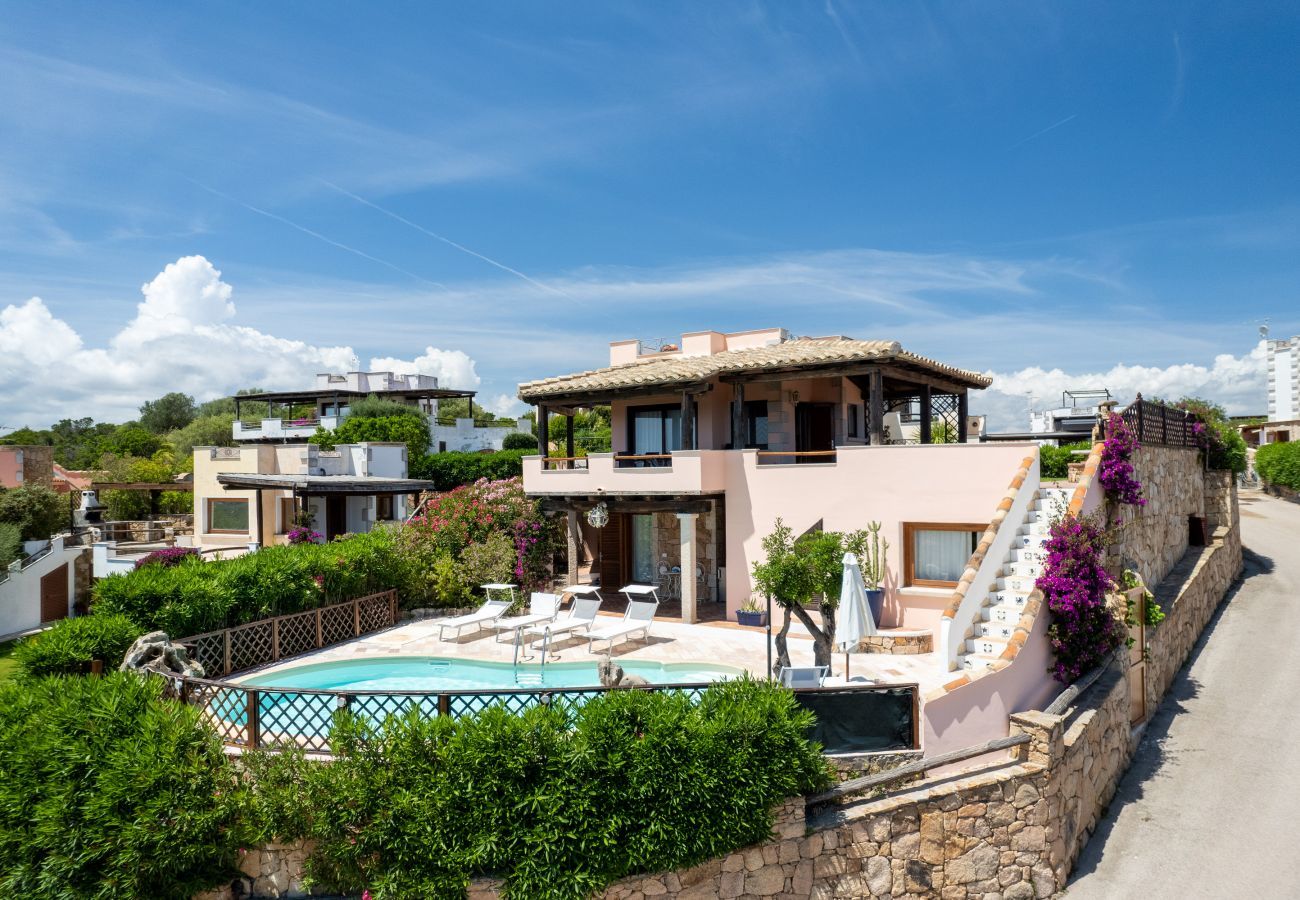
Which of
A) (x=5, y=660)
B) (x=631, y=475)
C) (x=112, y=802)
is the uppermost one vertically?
(x=631, y=475)

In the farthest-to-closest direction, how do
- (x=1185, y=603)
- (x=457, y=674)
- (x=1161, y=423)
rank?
(x=1161, y=423)
(x=1185, y=603)
(x=457, y=674)

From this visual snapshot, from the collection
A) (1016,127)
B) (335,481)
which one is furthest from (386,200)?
(1016,127)

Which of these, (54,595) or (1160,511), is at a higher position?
(1160,511)

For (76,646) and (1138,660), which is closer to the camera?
(76,646)

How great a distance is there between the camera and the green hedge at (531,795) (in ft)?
24.2

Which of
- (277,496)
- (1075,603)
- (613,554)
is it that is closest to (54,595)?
(277,496)

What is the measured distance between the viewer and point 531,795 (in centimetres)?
742

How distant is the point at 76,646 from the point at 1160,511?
2312 centimetres

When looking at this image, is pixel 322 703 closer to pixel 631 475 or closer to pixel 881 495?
pixel 631 475

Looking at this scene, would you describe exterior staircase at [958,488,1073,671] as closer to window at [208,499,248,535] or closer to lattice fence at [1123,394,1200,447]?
lattice fence at [1123,394,1200,447]

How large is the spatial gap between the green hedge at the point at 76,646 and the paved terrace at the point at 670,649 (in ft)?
8.59

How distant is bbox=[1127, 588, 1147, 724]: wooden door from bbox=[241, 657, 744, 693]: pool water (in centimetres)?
731

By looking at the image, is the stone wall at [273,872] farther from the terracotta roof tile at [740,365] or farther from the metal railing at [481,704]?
the terracotta roof tile at [740,365]

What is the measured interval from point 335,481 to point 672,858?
2342 cm
